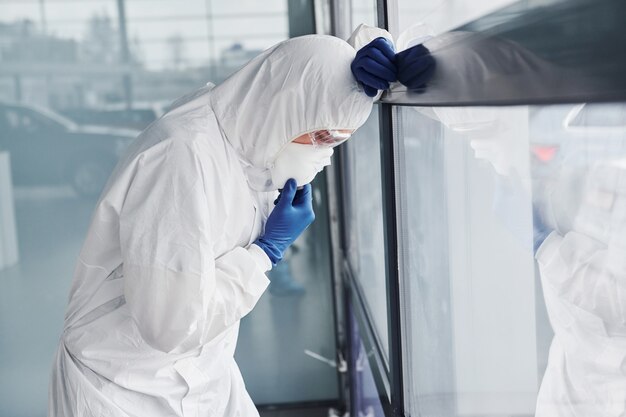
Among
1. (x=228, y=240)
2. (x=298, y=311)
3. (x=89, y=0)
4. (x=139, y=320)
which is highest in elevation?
(x=89, y=0)

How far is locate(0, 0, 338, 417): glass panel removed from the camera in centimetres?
311

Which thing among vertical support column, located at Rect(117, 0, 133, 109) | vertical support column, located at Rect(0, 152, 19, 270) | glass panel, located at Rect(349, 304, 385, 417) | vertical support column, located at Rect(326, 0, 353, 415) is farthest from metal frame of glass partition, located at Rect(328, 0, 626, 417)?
vertical support column, located at Rect(0, 152, 19, 270)

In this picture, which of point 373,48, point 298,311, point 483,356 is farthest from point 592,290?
point 298,311

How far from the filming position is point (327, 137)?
1424mm

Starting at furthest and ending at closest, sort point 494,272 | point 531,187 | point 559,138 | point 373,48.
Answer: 1. point 373,48
2. point 494,272
3. point 531,187
4. point 559,138

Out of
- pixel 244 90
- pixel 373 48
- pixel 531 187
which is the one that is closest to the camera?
pixel 531 187

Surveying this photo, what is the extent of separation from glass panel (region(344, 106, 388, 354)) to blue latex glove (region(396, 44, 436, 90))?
0.51 metres

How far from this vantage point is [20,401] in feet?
10.8

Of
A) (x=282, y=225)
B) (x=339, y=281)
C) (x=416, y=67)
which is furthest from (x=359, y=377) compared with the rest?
(x=416, y=67)

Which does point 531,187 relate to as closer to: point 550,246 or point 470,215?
point 550,246

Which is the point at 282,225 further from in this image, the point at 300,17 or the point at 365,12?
the point at 300,17

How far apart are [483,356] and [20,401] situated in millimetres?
2924

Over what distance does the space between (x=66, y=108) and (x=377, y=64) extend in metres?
2.31

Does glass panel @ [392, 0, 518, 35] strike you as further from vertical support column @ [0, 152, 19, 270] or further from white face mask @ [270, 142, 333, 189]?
vertical support column @ [0, 152, 19, 270]
